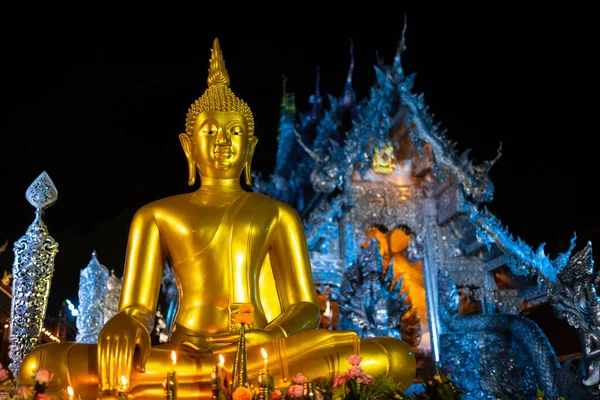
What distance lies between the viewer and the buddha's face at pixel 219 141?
2.99m

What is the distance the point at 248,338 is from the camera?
2.29 m

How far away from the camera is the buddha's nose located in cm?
298

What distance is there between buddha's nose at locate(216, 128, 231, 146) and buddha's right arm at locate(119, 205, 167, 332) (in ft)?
1.54

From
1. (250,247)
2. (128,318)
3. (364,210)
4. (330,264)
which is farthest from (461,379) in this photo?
(128,318)

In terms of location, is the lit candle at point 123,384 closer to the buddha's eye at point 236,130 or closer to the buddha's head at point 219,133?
the buddha's head at point 219,133

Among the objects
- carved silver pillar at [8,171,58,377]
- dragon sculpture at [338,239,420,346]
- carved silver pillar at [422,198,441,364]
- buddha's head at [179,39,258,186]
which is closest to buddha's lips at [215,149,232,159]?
buddha's head at [179,39,258,186]

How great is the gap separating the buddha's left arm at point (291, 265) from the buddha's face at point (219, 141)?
359 mm

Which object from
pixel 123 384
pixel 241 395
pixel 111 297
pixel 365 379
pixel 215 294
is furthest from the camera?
pixel 111 297

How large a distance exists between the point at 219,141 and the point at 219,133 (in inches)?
1.6

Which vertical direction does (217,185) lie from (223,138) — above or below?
below

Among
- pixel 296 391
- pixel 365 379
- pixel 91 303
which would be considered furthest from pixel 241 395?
pixel 91 303

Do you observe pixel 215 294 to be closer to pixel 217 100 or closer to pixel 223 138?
pixel 223 138

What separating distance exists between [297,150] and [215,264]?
7685mm

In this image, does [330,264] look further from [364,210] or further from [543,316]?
[543,316]
